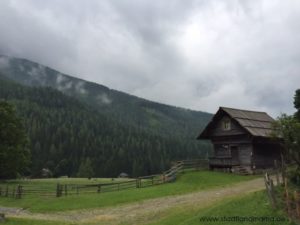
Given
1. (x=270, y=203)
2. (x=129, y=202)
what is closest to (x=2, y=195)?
(x=129, y=202)

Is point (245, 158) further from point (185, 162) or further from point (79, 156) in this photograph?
point (79, 156)

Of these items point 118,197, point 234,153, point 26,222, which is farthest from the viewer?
Result: point 234,153

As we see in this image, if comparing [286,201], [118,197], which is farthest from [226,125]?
[286,201]

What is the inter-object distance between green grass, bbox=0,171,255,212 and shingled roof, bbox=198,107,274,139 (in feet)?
23.7

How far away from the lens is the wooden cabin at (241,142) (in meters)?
48.2

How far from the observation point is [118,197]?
34.8 m

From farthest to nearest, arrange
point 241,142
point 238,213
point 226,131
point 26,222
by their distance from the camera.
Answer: point 226,131, point 241,142, point 26,222, point 238,213

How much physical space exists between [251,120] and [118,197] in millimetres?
23815

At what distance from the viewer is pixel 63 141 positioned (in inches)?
6826

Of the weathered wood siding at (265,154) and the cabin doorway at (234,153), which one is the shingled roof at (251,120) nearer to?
the weathered wood siding at (265,154)

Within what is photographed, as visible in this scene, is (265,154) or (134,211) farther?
(265,154)

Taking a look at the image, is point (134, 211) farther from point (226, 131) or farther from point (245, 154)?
point (226, 131)

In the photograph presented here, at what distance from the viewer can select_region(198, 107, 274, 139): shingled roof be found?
48.0 m

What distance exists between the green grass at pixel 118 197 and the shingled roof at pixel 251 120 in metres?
7.24
